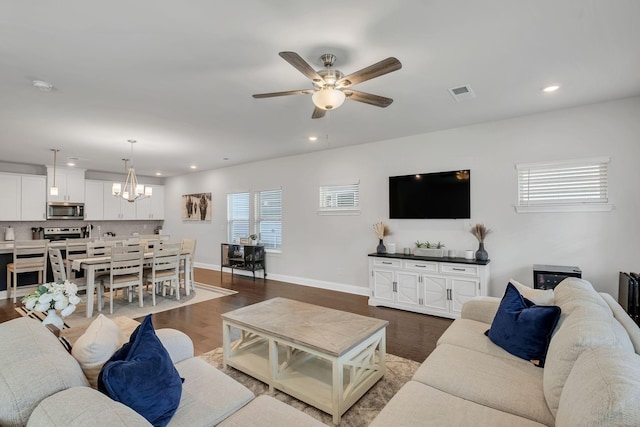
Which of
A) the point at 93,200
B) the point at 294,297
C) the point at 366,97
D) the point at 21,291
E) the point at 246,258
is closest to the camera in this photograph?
→ the point at 366,97

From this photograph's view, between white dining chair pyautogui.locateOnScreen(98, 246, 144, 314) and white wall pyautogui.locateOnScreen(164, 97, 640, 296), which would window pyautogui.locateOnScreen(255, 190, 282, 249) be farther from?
white dining chair pyautogui.locateOnScreen(98, 246, 144, 314)

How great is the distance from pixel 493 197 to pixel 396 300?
2.03 metres

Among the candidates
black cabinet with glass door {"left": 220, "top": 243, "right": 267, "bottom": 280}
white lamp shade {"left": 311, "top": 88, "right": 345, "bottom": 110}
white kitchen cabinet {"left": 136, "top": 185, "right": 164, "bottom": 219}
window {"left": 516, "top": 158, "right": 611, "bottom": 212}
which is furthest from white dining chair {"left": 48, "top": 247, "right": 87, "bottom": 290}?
window {"left": 516, "top": 158, "right": 611, "bottom": 212}

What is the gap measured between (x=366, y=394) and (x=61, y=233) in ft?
28.4

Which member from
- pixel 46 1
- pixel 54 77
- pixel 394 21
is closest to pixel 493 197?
pixel 394 21

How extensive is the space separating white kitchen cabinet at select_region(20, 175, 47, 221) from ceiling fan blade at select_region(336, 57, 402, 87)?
8.23m

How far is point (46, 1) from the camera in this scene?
1.88 metres

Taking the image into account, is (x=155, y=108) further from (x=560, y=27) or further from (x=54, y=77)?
(x=560, y=27)

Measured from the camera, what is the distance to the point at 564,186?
390cm

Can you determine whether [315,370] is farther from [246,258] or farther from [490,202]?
[246,258]

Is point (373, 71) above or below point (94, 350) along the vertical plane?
above

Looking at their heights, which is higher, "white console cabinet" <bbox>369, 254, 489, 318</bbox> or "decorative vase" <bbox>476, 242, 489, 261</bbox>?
"decorative vase" <bbox>476, 242, 489, 261</bbox>

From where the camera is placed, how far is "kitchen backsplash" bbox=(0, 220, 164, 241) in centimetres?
724

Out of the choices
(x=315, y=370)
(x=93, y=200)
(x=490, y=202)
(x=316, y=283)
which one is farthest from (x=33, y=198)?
(x=490, y=202)
